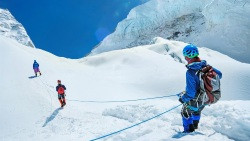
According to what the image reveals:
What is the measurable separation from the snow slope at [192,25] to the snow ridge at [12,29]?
40.9 meters

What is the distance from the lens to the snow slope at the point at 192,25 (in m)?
51.1

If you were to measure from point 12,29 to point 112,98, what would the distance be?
132 meters

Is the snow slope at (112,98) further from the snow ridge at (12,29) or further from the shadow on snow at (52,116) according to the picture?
the snow ridge at (12,29)

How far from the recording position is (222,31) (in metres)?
56.5

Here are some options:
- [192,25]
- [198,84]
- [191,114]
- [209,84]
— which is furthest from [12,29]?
[209,84]

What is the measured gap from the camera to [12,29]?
138 m

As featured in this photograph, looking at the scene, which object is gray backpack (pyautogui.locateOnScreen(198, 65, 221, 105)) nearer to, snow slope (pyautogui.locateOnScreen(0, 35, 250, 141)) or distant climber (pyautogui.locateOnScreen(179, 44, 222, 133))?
distant climber (pyautogui.locateOnScreen(179, 44, 222, 133))

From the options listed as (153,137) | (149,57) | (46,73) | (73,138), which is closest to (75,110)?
(73,138)

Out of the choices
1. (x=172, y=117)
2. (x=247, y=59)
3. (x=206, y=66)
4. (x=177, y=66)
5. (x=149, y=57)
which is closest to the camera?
(x=206, y=66)

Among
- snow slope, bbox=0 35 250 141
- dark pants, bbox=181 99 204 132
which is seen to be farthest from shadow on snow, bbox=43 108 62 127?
dark pants, bbox=181 99 204 132

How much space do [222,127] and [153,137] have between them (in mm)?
1832

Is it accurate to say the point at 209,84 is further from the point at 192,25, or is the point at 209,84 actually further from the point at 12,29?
the point at 12,29

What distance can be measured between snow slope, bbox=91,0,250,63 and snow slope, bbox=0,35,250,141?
1751 cm

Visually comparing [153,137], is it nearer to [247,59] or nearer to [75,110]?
[75,110]
